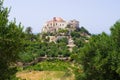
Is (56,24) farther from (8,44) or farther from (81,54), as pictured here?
(8,44)

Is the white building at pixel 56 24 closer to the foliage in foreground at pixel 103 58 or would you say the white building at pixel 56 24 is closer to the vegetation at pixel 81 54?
the vegetation at pixel 81 54

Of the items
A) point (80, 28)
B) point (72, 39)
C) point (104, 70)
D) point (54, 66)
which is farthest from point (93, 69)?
point (80, 28)

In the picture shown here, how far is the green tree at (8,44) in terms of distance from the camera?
57.6 ft

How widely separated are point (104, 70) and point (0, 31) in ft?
53.4

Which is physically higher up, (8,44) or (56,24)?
(56,24)

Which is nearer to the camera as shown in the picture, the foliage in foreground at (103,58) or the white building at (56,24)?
the foliage in foreground at (103,58)

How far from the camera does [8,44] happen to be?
57.9 feet

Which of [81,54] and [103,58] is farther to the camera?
[81,54]

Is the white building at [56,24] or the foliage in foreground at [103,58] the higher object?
the white building at [56,24]

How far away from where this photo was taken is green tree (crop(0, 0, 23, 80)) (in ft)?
57.6

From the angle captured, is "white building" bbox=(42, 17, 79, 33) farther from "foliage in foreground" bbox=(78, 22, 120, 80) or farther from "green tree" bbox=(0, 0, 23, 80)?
"green tree" bbox=(0, 0, 23, 80)

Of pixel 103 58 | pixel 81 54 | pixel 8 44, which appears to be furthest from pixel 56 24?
pixel 8 44

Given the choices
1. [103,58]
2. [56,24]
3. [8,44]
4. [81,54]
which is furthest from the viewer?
[56,24]

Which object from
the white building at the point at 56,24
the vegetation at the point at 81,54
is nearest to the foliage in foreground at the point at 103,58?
the vegetation at the point at 81,54
